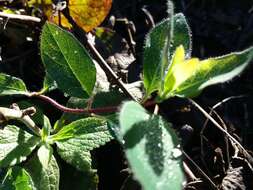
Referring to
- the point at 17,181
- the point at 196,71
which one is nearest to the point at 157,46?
the point at 196,71

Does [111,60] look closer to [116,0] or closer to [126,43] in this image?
[126,43]

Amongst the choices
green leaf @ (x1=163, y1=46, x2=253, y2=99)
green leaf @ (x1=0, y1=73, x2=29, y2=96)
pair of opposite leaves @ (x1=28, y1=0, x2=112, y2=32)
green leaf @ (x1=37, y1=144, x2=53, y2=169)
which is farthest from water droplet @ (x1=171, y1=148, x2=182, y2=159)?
pair of opposite leaves @ (x1=28, y1=0, x2=112, y2=32)

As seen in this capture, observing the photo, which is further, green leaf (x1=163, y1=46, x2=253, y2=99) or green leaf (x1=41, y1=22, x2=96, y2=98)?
green leaf (x1=41, y1=22, x2=96, y2=98)

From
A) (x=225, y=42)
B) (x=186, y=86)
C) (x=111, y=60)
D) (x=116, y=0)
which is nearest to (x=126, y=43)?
(x=111, y=60)

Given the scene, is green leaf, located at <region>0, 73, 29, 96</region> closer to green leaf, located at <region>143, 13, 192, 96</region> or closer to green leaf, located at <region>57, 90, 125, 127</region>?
green leaf, located at <region>57, 90, 125, 127</region>

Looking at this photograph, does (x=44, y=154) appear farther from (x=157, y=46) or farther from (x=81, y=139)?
(x=157, y=46)

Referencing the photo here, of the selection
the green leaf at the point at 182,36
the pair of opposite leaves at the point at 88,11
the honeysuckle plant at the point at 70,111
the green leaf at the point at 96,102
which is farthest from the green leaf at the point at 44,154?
the pair of opposite leaves at the point at 88,11

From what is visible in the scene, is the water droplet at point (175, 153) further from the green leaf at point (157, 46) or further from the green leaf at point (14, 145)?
the green leaf at point (14, 145)
